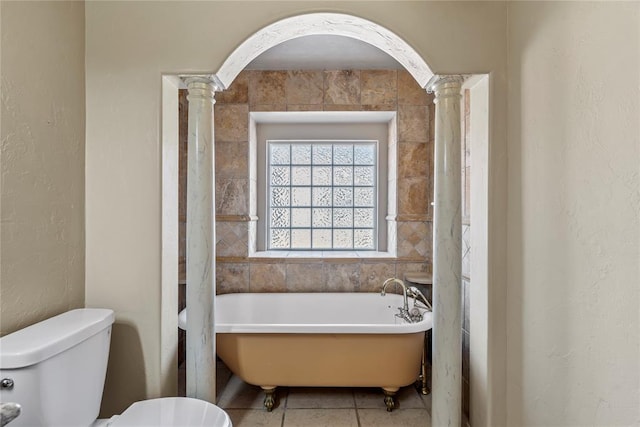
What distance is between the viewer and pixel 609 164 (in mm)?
966

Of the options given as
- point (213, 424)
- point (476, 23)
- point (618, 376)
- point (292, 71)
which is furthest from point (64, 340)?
point (292, 71)

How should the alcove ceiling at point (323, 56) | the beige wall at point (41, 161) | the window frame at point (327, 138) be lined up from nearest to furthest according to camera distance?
the beige wall at point (41, 161) < the alcove ceiling at point (323, 56) < the window frame at point (327, 138)

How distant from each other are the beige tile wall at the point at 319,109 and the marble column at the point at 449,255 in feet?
3.89

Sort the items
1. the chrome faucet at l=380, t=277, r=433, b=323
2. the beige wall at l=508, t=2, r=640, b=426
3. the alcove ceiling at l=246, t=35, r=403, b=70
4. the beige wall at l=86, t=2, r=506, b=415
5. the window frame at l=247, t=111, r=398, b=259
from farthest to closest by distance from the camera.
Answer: the window frame at l=247, t=111, r=398, b=259
the alcove ceiling at l=246, t=35, r=403, b=70
the chrome faucet at l=380, t=277, r=433, b=323
the beige wall at l=86, t=2, r=506, b=415
the beige wall at l=508, t=2, r=640, b=426

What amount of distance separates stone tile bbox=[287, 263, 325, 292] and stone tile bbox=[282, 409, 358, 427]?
952 mm

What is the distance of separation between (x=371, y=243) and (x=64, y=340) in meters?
2.39

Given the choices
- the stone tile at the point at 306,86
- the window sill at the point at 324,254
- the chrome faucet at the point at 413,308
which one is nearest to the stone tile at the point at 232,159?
the stone tile at the point at 306,86

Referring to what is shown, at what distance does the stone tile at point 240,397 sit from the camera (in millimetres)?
1947

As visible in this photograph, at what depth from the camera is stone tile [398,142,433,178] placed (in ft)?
8.87

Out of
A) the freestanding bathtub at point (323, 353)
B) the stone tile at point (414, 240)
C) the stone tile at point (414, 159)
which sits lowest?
the freestanding bathtub at point (323, 353)

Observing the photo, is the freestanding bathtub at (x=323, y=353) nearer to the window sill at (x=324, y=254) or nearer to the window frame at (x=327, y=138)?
the window sill at (x=324, y=254)

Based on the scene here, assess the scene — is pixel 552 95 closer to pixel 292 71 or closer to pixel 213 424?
pixel 213 424

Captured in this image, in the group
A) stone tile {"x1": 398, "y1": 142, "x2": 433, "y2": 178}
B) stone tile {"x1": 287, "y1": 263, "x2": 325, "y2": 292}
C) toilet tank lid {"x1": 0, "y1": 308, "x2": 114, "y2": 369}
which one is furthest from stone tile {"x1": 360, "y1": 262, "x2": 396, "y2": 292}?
toilet tank lid {"x1": 0, "y1": 308, "x2": 114, "y2": 369}

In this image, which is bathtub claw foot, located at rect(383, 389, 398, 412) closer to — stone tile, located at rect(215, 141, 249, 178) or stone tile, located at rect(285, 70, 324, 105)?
stone tile, located at rect(215, 141, 249, 178)
